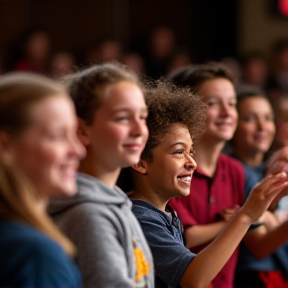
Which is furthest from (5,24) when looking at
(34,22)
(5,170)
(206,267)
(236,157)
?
(5,170)

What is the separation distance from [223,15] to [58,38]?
1.94m

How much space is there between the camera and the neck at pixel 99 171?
2.04 metres

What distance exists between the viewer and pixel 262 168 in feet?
12.4

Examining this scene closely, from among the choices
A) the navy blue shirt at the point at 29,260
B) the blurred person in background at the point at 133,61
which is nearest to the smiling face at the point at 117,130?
the navy blue shirt at the point at 29,260

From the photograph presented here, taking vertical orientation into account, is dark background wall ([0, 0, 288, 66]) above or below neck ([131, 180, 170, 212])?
below

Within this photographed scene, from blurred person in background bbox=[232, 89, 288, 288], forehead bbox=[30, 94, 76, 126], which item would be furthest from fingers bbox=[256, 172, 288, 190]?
blurred person in background bbox=[232, 89, 288, 288]

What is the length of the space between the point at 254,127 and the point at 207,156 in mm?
723

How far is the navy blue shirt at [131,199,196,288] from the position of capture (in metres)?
2.41

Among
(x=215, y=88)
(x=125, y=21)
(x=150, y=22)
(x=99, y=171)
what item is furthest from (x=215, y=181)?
(x=150, y=22)

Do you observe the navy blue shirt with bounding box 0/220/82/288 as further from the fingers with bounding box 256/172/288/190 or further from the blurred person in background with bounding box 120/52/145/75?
the blurred person in background with bounding box 120/52/145/75

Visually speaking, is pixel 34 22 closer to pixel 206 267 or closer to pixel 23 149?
pixel 206 267

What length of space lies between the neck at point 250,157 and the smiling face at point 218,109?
1.84 feet

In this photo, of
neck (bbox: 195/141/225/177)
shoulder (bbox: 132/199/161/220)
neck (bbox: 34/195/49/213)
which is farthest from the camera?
neck (bbox: 195/141/225/177)

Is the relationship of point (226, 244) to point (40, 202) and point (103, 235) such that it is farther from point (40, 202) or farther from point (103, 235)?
point (40, 202)
